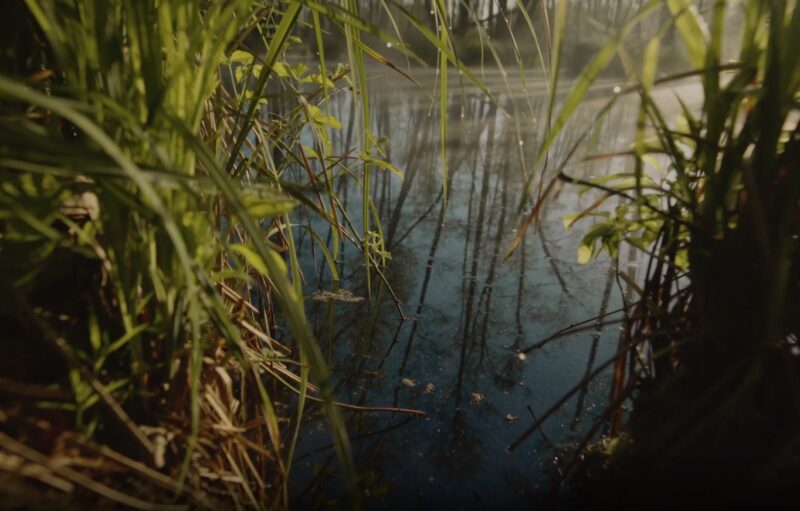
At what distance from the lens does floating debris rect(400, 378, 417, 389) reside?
0.80 meters

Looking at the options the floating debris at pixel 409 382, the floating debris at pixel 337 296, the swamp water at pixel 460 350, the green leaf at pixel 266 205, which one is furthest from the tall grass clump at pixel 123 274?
the floating debris at pixel 337 296

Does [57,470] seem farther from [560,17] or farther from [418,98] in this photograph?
[418,98]

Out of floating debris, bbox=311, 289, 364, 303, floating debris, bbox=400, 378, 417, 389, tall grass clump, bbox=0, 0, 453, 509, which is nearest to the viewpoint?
tall grass clump, bbox=0, 0, 453, 509

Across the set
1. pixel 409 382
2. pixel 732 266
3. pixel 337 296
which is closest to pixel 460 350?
pixel 409 382

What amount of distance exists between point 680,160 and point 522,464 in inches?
15.3

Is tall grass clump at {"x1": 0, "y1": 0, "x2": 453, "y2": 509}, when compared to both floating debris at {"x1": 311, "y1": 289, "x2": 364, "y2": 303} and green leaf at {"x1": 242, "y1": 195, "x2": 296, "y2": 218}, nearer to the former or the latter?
green leaf at {"x1": 242, "y1": 195, "x2": 296, "y2": 218}

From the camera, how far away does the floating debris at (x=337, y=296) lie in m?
1.04

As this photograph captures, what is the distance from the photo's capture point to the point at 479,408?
0.75 m

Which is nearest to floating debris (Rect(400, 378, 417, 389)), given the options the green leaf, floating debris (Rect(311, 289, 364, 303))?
floating debris (Rect(311, 289, 364, 303))

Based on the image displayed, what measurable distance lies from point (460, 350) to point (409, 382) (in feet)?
0.39

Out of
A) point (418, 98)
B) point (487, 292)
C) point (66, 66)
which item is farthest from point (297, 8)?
point (418, 98)

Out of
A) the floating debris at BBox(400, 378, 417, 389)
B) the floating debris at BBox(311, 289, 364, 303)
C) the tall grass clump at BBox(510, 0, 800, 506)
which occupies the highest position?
the tall grass clump at BBox(510, 0, 800, 506)

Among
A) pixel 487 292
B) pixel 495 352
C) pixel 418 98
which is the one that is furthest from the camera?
pixel 418 98

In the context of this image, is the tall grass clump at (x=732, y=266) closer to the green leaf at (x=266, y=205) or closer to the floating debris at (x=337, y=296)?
the green leaf at (x=266, y=205)
